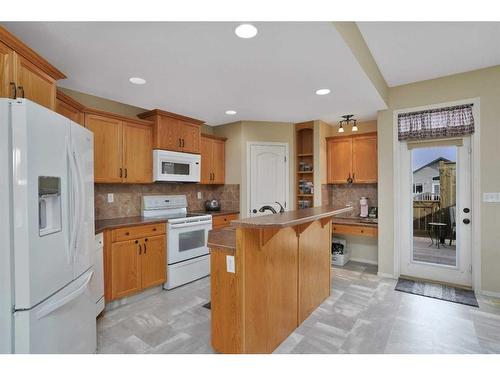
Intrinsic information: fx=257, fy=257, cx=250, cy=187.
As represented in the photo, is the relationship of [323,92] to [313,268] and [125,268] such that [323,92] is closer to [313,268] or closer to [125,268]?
[313,268]

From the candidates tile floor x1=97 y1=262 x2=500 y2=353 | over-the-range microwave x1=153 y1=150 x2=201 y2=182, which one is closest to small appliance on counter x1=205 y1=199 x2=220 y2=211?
over-the-range microwave x1=153 y1=150 x2=201 y2=182

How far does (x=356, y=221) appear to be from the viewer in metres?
4.05

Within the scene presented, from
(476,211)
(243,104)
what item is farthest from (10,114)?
(476,211)

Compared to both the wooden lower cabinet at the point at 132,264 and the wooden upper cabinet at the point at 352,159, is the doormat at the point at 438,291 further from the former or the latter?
the wooden lower cabinet at the point at 132,264

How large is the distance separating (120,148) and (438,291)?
14.0 ft

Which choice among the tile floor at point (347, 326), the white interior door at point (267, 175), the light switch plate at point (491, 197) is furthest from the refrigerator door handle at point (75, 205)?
the light switch plate at point (491, 197)

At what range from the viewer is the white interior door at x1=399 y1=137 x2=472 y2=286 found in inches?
125

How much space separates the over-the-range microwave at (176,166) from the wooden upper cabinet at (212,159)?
28cm

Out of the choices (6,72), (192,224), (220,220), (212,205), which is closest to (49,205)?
(6,72)

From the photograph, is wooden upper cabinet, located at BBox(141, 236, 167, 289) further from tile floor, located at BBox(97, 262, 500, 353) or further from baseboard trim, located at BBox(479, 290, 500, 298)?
baseboard trim, located at BBox(479, 290, 500, 298)

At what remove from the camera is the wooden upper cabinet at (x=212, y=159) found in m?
4.28

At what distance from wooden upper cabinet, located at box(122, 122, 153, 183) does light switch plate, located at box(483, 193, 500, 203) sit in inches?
162
